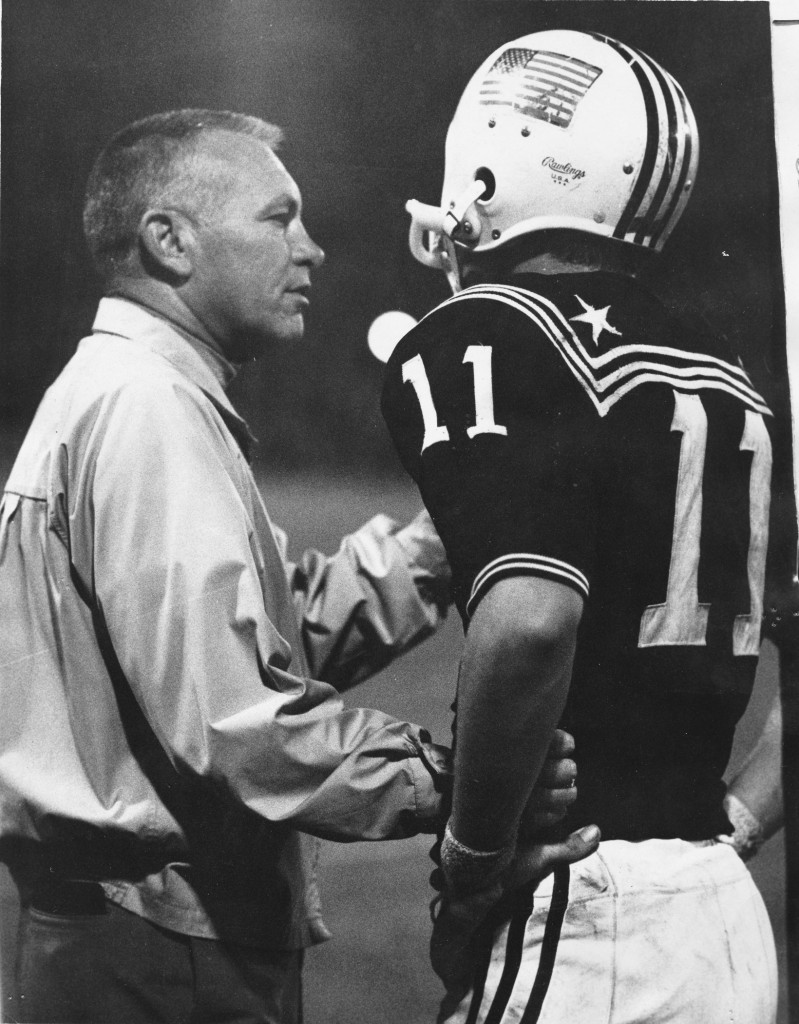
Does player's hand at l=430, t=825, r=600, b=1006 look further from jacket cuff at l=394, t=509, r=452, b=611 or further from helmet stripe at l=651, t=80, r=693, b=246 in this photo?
helmet stripe at l=651, t=80, r=693, b=246

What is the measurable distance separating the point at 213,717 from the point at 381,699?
23cm

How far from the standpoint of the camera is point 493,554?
1.22 meters

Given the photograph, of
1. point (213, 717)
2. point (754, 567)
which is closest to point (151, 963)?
point (213, 717)

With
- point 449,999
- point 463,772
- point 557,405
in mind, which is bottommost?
point 449,999

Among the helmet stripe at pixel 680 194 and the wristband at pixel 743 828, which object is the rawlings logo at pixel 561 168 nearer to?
the helmet stripe at pixel 680 194

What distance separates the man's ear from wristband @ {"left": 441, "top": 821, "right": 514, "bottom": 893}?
728 mm

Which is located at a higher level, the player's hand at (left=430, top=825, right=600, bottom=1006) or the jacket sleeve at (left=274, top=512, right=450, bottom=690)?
the jacket sleeve at (left=274, top=512, right=450, bottom=690)

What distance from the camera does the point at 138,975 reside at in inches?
51.7

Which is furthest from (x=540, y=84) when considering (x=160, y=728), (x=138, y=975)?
(x=138, y=975)

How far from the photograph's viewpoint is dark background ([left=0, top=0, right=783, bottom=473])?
4.69 feet

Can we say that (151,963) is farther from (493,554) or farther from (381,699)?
(493,554)

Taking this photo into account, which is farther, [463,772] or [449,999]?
[449,999]

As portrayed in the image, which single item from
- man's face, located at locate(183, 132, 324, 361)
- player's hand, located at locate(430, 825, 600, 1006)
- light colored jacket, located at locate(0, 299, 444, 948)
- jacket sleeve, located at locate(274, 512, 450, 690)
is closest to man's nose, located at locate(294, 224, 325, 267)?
man's face, located at locate(183, 132, 324, 361)

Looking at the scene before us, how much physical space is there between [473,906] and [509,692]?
295mm
